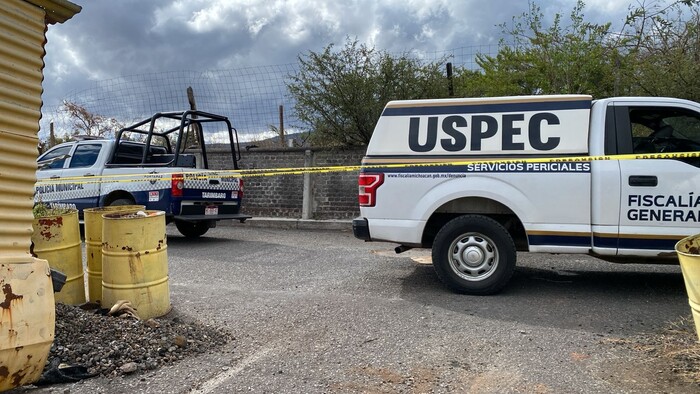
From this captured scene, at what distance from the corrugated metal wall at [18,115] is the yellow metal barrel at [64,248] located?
1.63m

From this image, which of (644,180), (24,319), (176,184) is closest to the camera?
(24,319)

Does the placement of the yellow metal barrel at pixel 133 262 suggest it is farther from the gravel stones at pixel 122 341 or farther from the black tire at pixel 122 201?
the black tire at pixel 122 201

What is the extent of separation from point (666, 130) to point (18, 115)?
5.72m

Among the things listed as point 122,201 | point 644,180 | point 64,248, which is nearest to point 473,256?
point 644,180

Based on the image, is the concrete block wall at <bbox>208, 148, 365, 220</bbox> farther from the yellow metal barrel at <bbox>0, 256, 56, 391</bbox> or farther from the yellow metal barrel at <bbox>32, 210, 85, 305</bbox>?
the yellow metal barrel at <bbox>0, 256, 56, 391</bbox>

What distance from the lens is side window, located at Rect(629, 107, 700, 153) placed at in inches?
203

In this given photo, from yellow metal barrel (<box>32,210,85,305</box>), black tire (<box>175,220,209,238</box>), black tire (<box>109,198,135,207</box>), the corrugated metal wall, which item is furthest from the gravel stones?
black tire (<box>175,220,209,238</box>)

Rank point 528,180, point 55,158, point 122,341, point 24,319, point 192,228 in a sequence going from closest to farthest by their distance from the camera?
point 24,319 < point 122,341 < point 528,180 < point 55,158 < point 192,228

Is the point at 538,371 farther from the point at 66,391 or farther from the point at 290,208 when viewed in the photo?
the point at 290,208

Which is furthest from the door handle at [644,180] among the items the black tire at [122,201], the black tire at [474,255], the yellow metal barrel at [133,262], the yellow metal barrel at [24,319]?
the black tire at [122,201]

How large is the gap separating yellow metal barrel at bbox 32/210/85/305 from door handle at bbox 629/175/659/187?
529 centimetres

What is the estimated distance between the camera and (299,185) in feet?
38.8

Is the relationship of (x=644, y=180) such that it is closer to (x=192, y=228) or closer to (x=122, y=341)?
(x=122, y=341)

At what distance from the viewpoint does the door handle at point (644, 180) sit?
16.1 ft
